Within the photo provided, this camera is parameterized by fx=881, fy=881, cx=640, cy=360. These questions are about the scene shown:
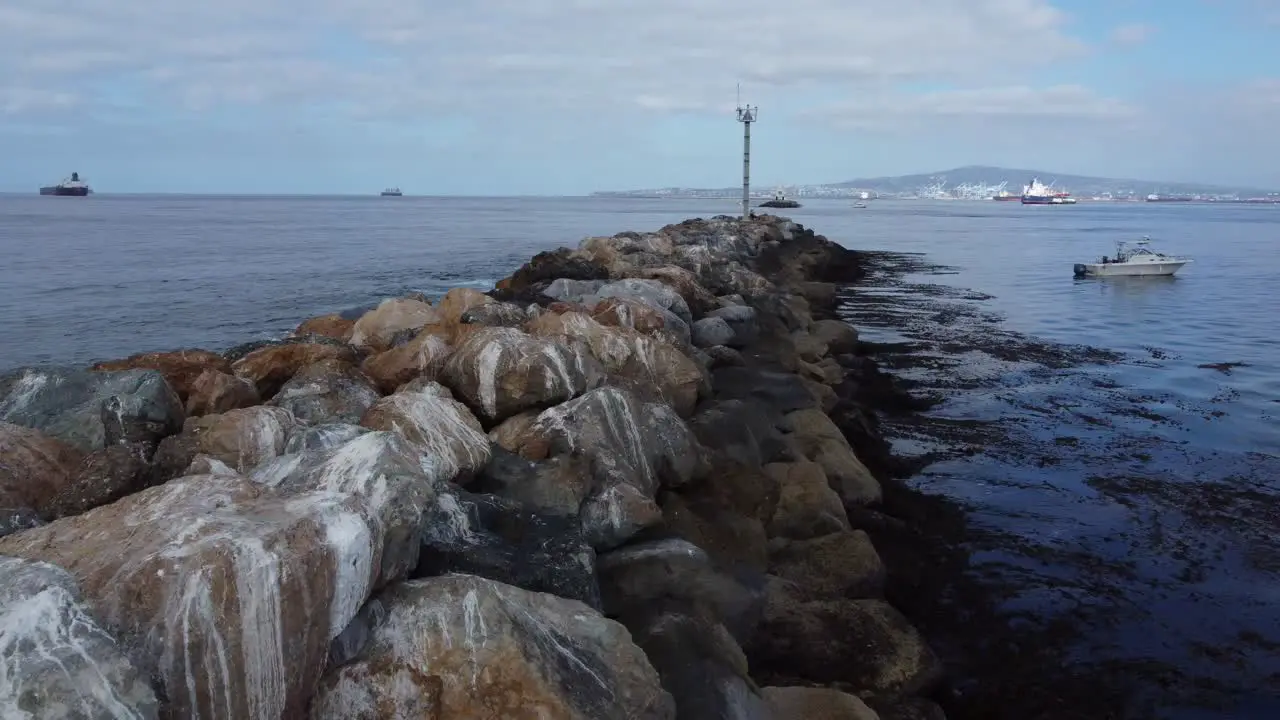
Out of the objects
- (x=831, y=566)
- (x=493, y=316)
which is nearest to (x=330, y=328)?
(x=493, y=316)

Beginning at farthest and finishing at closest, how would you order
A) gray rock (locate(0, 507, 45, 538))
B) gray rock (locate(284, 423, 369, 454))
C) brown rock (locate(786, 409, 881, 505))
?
brown rock (locate(786, 409, 881, 505)) → gray rock (locate(284, 423, 369, 454)) → gray rock (locate(0, 507, 45, 538))

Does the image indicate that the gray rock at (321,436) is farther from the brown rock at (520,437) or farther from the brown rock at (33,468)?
the brown rock at (520,437)

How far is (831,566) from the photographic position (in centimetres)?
695

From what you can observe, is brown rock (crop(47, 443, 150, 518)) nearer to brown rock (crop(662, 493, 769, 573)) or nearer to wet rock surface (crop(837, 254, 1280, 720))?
brown rock (crop(662, 493, 769, 573))

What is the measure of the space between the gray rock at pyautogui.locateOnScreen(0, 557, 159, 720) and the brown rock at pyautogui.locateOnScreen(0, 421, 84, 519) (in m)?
1.61

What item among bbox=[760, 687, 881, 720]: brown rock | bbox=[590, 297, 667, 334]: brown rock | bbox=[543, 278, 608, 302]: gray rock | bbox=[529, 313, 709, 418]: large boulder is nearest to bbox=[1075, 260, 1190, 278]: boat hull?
bbox=[543, 278, 608, 302]: gray rock

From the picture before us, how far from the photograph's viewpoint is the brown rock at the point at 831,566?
267 inches

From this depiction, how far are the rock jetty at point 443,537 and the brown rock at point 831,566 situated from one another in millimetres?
23

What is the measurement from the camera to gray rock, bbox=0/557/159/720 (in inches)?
113

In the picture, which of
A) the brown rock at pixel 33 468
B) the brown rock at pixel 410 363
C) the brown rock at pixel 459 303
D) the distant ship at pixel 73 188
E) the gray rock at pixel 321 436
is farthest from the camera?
the distant ship at pixel 73 188

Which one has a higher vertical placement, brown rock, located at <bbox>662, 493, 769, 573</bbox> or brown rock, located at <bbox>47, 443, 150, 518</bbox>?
brown rock, located at <bbox>47, 443, 150, 518</bbox>

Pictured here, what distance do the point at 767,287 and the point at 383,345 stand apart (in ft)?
38.0

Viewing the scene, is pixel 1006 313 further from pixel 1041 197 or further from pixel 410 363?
pixel 1041 197

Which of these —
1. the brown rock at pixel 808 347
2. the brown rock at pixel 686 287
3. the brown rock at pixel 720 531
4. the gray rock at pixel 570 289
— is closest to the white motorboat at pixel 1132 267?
the brown rock at pixel 808 347
